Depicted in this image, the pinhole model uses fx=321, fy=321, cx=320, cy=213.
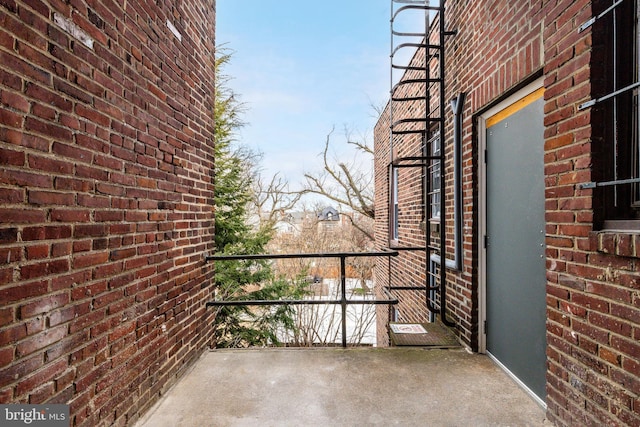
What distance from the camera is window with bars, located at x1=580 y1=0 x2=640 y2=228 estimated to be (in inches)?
55.2

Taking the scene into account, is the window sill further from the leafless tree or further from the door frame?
the leafless tree

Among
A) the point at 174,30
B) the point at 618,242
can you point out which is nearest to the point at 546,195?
the point at 618,242

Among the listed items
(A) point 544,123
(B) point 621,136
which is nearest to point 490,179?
(A) point 544,123

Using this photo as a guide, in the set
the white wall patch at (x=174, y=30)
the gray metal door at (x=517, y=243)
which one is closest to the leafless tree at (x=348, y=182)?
the gray metal door at (x=517, y=243)

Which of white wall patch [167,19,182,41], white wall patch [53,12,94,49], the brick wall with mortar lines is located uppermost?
white wall patch [167,19,182,41]

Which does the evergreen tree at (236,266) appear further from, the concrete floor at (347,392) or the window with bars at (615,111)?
the window with bars at (615,111)

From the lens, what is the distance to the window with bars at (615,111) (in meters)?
1.40

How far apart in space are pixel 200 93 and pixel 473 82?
92.6 inches

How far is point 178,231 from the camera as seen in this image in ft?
7.88

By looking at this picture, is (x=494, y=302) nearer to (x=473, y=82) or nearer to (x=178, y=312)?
(x=473, y=82)

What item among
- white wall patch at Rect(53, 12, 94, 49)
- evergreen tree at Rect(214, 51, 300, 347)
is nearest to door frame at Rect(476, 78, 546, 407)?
white wall patch at Rect(53, 12, 94, 49)

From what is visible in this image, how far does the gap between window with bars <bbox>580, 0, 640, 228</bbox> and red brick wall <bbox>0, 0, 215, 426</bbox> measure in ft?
7.54

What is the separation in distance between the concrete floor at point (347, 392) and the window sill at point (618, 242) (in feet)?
3.59

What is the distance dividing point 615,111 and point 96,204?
2440 mm
